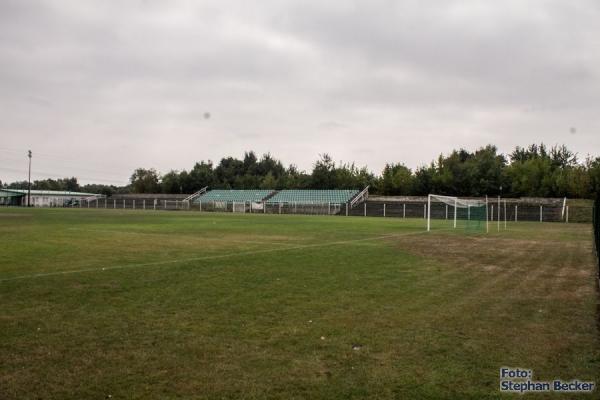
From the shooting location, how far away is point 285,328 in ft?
22.2

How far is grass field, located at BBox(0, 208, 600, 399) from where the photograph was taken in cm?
484

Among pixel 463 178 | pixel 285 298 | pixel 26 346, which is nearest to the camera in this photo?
pixel 26 346

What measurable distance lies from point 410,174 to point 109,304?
83148mm

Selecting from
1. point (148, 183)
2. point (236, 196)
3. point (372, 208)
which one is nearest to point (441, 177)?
point (372, 208)

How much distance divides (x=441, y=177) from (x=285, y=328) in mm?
77938

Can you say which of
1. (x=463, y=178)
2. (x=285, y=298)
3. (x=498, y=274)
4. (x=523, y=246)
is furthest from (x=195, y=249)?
(x=463, y=178)

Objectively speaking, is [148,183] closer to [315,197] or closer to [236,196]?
[236,196]

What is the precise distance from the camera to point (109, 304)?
8.12 meters

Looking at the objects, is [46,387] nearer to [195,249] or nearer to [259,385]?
[259,385]

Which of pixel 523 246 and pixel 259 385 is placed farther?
pixel 523 246

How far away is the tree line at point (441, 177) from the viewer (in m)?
72.4

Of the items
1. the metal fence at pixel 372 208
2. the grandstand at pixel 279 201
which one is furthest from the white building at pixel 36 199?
the grandstand at pixel 279 201

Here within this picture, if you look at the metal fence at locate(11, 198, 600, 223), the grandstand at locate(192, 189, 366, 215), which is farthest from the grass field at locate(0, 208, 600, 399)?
the grandstand at locate(192, 189, 366, 215)

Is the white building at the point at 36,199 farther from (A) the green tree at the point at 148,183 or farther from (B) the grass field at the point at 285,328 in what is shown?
(B) the grass field at the point at 285,328
